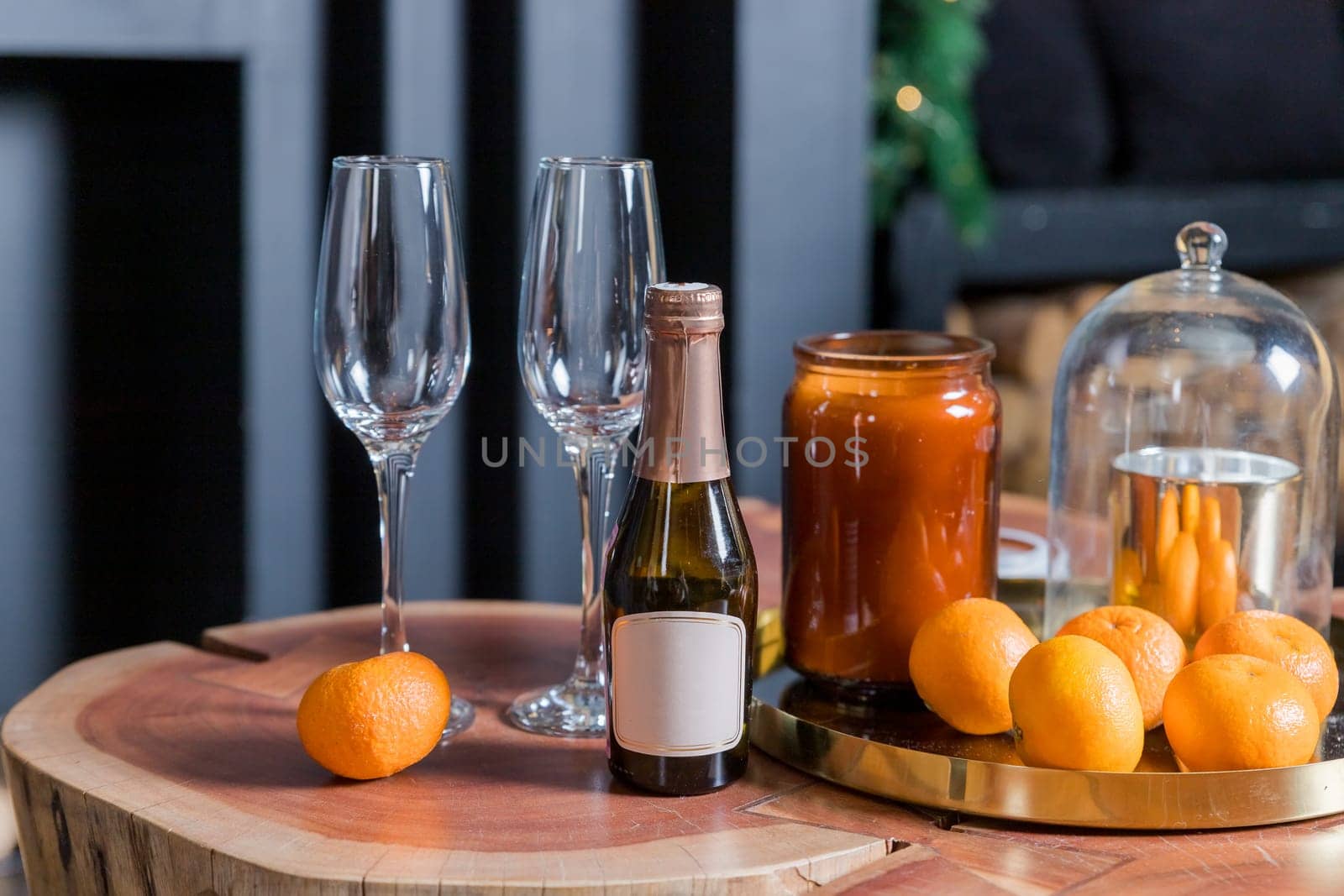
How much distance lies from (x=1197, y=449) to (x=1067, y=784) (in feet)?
1.13

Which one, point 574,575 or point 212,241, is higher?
point 212,241

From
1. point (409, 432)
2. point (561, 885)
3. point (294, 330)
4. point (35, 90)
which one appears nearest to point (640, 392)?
point (409, 432)

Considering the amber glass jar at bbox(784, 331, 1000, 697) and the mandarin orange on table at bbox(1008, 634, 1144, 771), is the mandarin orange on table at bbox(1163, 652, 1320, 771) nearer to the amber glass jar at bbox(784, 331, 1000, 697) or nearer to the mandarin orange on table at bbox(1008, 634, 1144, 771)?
the mandarin orange on table at bbox(1008, 634, 1144, 771)

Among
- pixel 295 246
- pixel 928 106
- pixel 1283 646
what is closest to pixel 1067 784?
pixel 1283 646

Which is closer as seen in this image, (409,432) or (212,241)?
(409,432)

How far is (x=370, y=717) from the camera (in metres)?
0.79

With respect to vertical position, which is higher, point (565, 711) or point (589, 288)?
point (589, 288)

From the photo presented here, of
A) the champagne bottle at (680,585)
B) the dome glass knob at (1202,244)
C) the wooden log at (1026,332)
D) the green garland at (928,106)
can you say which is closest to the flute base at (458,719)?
the champagne bottle at (680,585)

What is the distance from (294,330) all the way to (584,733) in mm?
1144

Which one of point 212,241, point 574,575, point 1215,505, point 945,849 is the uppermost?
point 212,241

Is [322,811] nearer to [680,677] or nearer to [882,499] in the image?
[680,677]

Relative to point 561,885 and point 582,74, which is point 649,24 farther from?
point 561,885

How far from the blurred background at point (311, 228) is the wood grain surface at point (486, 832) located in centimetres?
102

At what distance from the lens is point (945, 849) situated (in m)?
0.73
